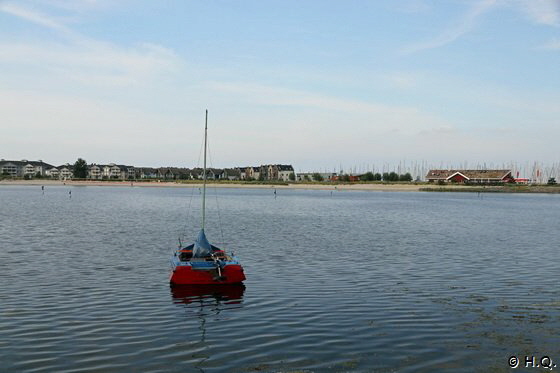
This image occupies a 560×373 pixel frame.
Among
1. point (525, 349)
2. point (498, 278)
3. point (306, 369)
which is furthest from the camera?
point (498, 278)

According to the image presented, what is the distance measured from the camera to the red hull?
2747 cm

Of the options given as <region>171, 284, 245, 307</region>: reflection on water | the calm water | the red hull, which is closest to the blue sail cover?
the calm water

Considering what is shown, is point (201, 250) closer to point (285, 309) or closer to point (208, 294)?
point (208, 294)

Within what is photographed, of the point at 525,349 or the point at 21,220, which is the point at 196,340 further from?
the point at 21,220

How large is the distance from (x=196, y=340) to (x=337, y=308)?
7.28 metres

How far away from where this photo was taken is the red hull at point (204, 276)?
1081 inches

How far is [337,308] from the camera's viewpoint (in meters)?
23.5

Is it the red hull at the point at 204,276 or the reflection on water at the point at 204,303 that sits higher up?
the red hull at the point at 204,276

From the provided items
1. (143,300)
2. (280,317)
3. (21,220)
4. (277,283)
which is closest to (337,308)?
(280,317)

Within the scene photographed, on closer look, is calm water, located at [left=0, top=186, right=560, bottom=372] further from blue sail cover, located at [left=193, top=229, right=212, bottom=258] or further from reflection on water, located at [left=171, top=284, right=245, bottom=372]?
blue sail cover, located at [left=193, top=229, right=212, bottom=258]

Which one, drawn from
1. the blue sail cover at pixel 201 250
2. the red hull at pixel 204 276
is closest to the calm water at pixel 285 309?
the red hull at pixel 204 276

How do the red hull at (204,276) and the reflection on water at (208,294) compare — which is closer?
the reflection on water at (208,294)

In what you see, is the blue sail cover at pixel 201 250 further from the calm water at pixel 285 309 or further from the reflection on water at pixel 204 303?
the reflection on water at pixel 204 303

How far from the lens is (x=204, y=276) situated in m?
27.7
